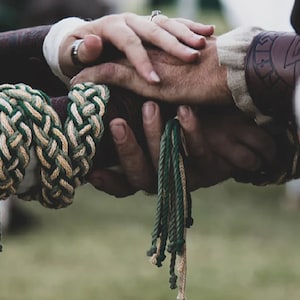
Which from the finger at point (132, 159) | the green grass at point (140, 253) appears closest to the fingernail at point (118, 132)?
the finger at point (132, 159)

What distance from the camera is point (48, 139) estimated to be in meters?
1.49

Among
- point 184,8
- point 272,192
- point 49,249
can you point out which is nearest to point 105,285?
point 49,249

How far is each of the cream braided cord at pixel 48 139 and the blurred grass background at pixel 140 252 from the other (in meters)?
2.49

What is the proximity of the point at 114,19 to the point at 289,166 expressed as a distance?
1.25ft

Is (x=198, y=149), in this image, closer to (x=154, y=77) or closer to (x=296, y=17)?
(x=154, y=77)

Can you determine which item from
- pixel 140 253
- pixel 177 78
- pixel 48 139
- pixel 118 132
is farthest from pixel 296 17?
pixel 140 253

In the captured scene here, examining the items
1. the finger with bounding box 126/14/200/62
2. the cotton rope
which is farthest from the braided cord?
the finger with bounding box 126/14/200/62

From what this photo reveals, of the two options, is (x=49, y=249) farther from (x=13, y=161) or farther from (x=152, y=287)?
(x=13, y=161)

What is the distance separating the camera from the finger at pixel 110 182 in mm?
1625

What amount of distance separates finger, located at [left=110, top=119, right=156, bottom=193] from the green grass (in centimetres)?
233

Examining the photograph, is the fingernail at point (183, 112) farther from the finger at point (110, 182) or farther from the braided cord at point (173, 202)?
the finger at point (110, 182)

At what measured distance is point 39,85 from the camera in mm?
1803

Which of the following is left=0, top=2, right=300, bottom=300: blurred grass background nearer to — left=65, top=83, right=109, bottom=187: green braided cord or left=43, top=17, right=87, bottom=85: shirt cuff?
left=43, top=17, right=87, bottom=85: shirt cuff

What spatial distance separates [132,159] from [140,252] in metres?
2.96
